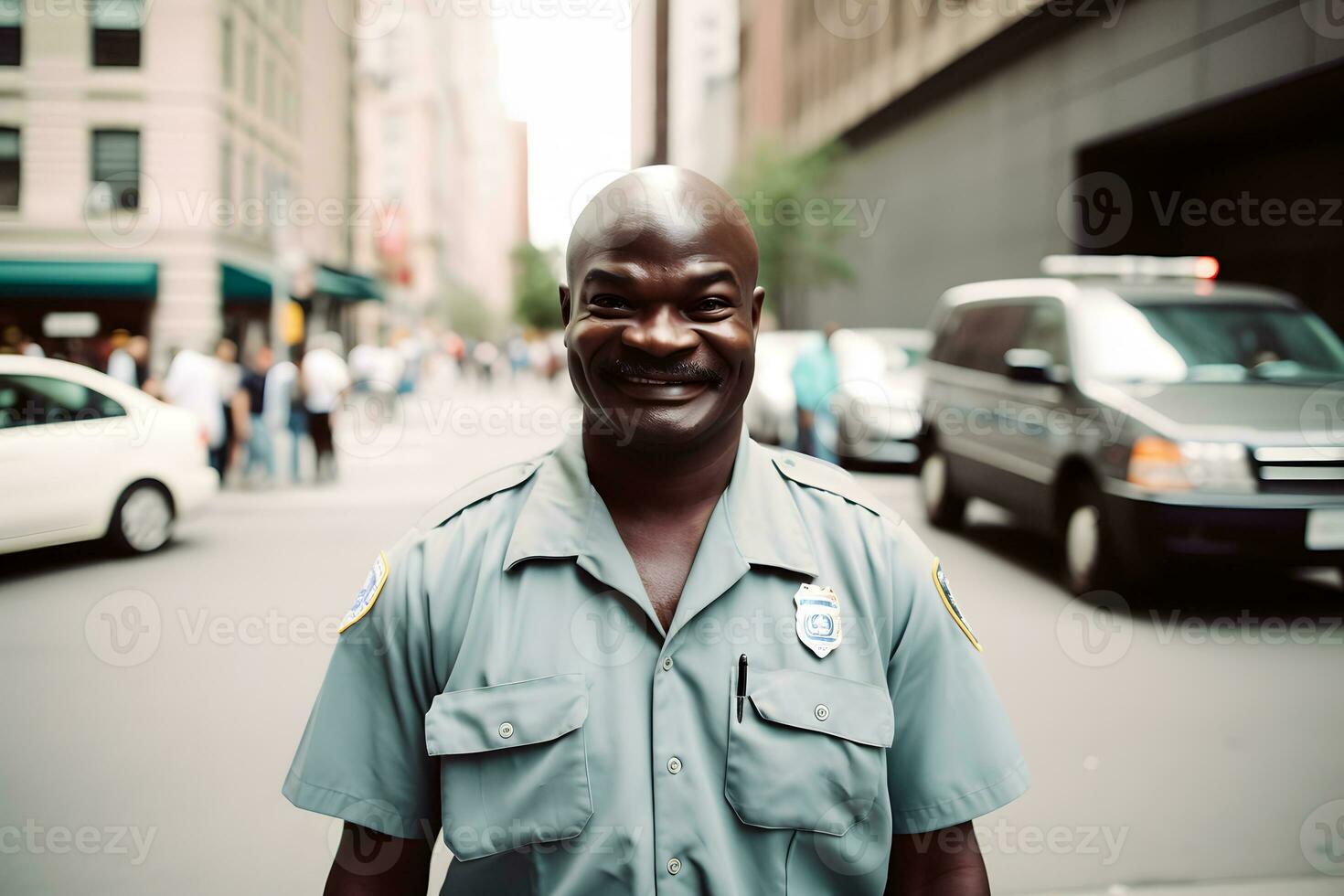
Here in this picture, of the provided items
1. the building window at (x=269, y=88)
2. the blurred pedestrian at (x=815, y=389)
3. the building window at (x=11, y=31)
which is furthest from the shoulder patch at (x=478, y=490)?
the blurred pedestrian at (x=815, y=389)

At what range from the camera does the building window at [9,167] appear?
161 inches

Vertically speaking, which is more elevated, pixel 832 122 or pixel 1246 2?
pixel 832 122

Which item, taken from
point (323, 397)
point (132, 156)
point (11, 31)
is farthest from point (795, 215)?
point (11, 31)

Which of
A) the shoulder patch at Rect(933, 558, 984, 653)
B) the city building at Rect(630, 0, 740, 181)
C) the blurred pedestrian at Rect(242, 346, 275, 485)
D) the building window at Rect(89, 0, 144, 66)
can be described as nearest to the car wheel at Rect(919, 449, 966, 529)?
the blurred pedestrian at Rect(242, 346, 275, 485)

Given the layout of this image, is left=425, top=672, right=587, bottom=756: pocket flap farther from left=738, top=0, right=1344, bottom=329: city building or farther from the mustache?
left=738, top=0, right=1344, bottom=329: city building

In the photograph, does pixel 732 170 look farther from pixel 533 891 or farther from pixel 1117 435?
pixel 533 891

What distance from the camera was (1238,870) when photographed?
360 centimetres

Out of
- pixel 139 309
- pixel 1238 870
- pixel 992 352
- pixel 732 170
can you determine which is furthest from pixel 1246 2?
pixel 732 170

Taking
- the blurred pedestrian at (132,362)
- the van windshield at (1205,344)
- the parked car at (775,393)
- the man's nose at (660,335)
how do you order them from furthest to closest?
the parked car at (775,393)
the van windshield at (1205,344)
the blurred pedestrian at (132,362)
the man's nose at (660,335)

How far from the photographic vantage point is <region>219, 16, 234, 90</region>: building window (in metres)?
5.12

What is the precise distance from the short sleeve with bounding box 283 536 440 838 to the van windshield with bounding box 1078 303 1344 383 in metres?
6.42

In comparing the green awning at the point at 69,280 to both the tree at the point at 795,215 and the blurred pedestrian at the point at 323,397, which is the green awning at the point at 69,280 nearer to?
the blurred pedestrian at the point at 323,397

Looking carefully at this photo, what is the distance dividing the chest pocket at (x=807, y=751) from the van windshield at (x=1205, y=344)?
6.10 metres

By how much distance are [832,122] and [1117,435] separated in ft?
86.2
